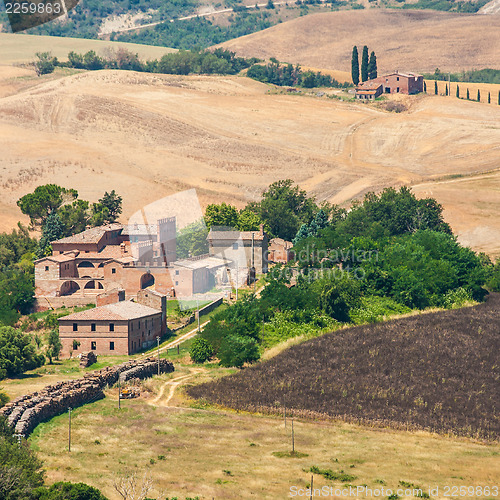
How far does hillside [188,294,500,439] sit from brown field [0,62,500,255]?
47022 mm

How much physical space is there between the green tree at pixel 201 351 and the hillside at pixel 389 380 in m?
5.50

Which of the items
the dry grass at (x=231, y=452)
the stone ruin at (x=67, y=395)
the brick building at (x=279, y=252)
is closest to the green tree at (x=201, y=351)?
the stone ruin at (x=67, y=395)

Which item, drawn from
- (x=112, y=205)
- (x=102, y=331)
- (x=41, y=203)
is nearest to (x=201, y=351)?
(x=102, y=331)

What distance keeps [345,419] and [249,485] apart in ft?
50.2

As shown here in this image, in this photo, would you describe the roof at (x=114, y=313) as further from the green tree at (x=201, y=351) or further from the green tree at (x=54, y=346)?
the green tree at (x=201, y=351)

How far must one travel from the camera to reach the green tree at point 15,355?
7200 cm

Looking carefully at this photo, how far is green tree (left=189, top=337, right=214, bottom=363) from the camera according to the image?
256 ft

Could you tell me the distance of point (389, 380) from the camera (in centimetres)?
7056

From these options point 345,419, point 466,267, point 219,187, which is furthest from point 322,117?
point 345,419

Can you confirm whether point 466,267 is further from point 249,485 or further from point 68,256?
point 249,485

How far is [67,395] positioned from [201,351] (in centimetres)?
1777

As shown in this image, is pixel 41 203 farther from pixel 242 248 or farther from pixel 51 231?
pixel 242 248

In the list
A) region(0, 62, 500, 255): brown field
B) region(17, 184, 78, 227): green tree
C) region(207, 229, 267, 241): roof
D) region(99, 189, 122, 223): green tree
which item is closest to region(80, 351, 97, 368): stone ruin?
region(207, 229, 267, 241): roof

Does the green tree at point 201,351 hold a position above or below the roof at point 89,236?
below
